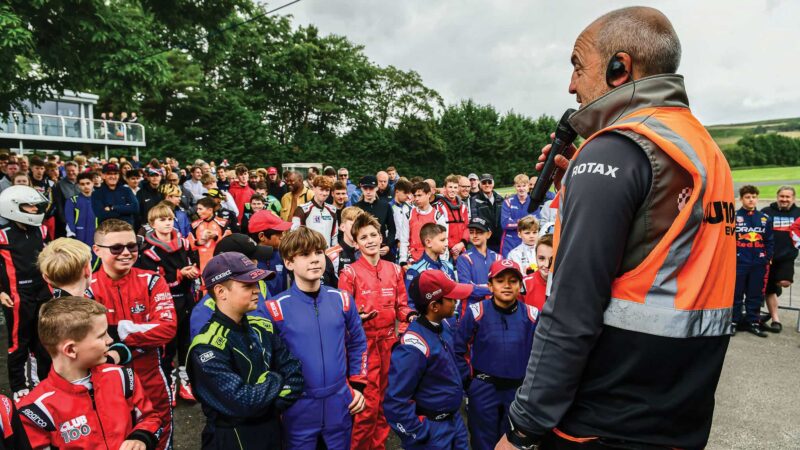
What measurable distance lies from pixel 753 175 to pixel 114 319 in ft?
113

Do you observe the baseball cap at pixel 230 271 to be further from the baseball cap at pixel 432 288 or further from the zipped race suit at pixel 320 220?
the zipped race suit at pixel 320 220

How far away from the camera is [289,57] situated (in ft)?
114

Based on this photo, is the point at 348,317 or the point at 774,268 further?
the point at 774,268

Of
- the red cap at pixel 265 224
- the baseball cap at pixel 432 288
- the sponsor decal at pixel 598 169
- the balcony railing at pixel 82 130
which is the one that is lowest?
the baseball cap at pixel 432 288

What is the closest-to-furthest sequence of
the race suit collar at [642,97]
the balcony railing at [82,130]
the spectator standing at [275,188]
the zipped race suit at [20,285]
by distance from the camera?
the race suit collar at [642,97]
the zipped race suit at [20,285]
the spectator standing at [275,188]
the balcony railing at [82,130]

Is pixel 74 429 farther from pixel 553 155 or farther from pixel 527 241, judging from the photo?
pixel 527 241

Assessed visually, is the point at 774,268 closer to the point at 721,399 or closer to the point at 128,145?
the point at 721,399

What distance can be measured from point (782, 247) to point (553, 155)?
802 centimetres

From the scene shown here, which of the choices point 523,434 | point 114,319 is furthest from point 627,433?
point 114,319

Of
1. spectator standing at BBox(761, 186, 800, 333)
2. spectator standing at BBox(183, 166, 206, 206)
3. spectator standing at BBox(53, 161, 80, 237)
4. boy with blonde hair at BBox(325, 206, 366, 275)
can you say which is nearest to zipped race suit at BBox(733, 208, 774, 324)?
spectator standing at BBox(761, 186, 800, 333)

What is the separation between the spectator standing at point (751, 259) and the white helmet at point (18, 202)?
9486mm

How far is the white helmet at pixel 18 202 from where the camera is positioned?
462cm

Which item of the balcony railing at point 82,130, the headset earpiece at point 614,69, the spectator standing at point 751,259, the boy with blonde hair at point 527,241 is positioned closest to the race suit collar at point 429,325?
the headset earpiece at point 614,69

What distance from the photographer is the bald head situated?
134 cm
